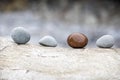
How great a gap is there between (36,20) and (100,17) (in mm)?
751

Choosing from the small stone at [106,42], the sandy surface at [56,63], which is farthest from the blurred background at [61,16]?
the sandy surface at [56,63]

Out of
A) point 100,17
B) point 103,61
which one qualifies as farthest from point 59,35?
point 103,61

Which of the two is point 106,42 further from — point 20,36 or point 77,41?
point 20,36

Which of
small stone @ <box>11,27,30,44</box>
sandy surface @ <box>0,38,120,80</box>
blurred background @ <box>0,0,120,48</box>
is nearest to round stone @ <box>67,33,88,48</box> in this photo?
sandy surface @ <box>0,38,120,80</box>

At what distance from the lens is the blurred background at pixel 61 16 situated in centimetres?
286

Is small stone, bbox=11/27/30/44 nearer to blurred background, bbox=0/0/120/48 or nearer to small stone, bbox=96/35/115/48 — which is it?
small stone, bbox=96/35/115/48

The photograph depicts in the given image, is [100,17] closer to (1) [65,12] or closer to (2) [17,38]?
(1) [65,12]

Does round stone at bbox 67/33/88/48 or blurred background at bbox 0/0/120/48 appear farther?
blurred background at bbox 0/0/120/48

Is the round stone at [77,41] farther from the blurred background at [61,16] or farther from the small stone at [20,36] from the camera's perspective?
the blurred background at [61,16]

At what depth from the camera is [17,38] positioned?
1.34 metres

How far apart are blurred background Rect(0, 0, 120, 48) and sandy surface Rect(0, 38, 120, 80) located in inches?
57.8

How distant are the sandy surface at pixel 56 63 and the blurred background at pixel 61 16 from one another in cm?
147

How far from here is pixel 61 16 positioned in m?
3.04

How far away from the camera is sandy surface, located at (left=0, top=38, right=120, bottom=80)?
1000 millimetres
